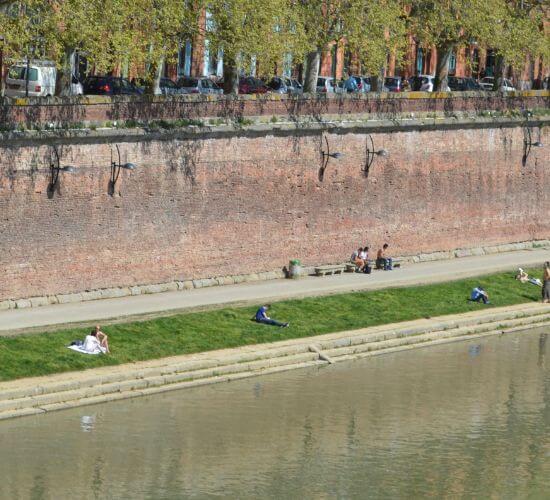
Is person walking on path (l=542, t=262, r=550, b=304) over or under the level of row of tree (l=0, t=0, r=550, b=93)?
under

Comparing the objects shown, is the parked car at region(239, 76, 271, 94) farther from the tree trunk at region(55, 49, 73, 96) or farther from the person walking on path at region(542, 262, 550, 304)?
the person walking on path at region(542, 262, 550, 304)

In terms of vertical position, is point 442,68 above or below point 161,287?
above

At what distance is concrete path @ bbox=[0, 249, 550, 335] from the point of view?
1558 inches

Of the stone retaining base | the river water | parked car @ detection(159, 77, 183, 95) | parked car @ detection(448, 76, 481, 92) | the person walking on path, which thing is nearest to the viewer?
the river water

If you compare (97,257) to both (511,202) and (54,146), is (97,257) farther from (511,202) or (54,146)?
(511,202)

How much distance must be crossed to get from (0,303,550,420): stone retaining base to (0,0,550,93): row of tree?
9.01m

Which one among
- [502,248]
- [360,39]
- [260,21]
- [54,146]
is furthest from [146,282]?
[502,248]

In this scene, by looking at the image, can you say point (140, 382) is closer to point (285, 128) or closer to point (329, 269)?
point (285, 128)

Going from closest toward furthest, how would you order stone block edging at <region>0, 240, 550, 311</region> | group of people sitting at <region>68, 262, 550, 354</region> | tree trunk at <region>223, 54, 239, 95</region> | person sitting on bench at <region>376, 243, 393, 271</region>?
group of people sitting at <region>68, 262, 550, 354</region>, stone block edging at <region>0, 240, 550, 311</region>, tree trunk at <region>223, 54, 239, 95</region>, person sitting on bench at <region>376, 243, 393, 271</region>

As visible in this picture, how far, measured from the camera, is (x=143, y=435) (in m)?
32.8

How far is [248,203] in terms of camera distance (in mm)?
46875

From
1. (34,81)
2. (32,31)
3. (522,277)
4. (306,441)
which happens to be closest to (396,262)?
(522,277)

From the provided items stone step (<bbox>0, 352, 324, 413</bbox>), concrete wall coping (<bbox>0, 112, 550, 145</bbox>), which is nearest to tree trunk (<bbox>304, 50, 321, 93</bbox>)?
concrete wall coping (<bbox>0, 112, 550, 145</bbox>)

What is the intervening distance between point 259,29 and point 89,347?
14.0 m
